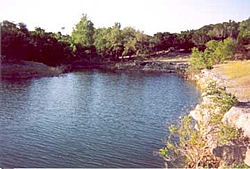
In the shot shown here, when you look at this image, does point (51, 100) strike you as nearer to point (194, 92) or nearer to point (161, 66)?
point (194, 92)

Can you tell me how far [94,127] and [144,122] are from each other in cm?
214

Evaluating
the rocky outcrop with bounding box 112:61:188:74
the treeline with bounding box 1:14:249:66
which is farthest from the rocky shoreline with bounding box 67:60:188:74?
the treeline with bounding box 1:14:249:66

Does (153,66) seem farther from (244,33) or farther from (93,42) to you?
(244,33)

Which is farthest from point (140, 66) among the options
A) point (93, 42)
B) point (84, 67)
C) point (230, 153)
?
point (230, 153)

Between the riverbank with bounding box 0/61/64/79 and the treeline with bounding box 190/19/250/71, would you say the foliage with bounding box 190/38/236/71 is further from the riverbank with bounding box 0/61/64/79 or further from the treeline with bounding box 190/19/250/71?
the riverbank with bounding box 0/61/64/79

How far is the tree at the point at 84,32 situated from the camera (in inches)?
2116

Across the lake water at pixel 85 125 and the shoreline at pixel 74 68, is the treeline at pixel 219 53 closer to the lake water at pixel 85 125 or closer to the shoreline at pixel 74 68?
the shoreline at pixel 74 68

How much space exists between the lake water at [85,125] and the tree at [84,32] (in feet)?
98.5

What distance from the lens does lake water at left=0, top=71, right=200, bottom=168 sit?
10.1 meters

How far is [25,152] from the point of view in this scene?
10.5 m

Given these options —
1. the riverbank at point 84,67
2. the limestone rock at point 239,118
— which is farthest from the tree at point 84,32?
the limestone rock at point 239,118

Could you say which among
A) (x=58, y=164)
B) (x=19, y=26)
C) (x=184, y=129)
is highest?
(x=19, y=26)

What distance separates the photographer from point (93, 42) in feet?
178

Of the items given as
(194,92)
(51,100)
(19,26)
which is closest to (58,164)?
(51,100)
